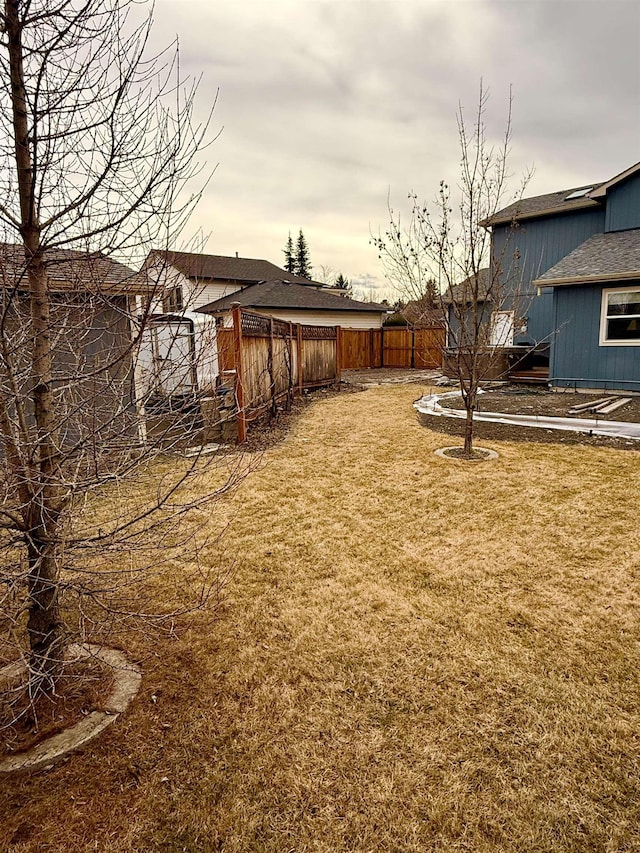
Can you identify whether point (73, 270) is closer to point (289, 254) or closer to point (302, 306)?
point (302, 306)

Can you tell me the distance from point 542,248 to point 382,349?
30.6ft

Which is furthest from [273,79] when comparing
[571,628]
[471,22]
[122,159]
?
[571,628]

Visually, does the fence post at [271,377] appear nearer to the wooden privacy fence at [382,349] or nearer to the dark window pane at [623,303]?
the dark window pane at [623,303]

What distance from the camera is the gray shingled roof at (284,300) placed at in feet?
68.8

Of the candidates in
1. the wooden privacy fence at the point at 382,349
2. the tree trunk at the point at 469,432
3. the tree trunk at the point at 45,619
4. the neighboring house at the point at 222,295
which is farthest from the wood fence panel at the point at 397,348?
the tree trunk at the point at 45,619

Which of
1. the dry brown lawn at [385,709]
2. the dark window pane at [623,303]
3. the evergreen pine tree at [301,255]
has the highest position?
the evergreen pine tree at [301,255]

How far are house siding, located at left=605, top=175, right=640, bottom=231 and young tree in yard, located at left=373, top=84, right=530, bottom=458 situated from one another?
26.9 ft

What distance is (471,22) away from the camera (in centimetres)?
675

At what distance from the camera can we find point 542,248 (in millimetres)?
15914

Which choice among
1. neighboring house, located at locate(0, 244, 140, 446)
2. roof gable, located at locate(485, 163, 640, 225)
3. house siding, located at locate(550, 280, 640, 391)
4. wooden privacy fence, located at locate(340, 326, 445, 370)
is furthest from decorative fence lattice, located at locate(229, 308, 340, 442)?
wooden privacy fence, located at locate(340, 326, 445, 370)

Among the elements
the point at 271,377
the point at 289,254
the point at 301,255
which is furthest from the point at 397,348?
the point at 301,255

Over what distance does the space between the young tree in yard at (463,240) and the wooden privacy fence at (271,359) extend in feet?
8.57

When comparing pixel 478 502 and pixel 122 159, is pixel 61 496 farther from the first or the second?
pixel 478 502

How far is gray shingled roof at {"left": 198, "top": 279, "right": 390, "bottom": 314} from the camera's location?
21.0 metres
